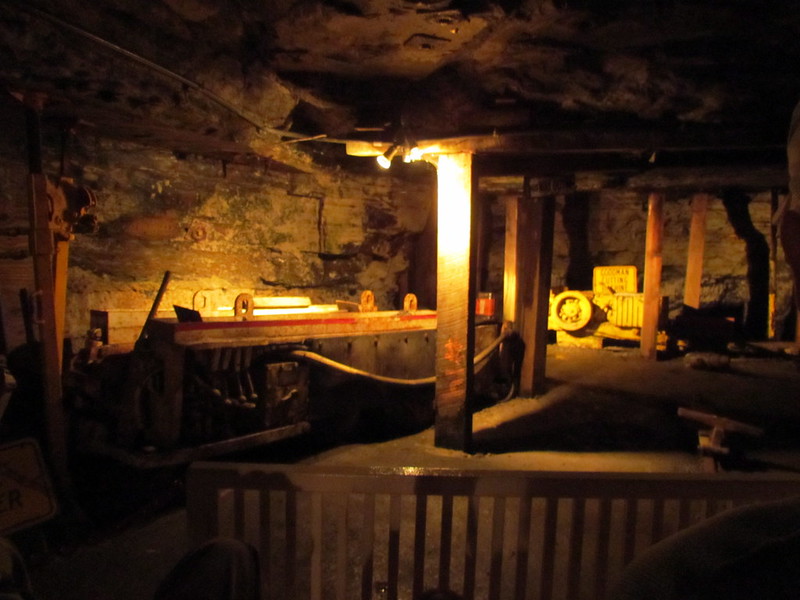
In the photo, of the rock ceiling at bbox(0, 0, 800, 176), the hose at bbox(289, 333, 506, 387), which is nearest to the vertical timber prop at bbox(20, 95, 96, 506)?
the rock ceiling at bbox(0, 0, 800, 176)

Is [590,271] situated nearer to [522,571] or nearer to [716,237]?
[716,237]

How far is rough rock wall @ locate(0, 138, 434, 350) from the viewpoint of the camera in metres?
5.70

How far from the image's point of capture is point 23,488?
2.95 m

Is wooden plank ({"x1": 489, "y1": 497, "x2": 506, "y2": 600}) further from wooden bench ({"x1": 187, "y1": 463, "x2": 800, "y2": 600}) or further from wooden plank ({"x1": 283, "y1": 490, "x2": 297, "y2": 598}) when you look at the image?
wooden plank ({"x1": 283, "y1": 490, "x2": 297, "y2": 598})

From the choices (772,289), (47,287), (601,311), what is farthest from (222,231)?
(772,289)

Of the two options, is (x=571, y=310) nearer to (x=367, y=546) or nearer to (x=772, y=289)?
(x=772, y=289)

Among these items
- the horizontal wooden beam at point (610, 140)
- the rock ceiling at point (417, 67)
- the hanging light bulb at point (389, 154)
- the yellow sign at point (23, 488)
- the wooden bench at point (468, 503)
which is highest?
the rock ceiling at point (417, 67)

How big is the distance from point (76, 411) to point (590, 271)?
1266cm

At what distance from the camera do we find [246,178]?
724 cm

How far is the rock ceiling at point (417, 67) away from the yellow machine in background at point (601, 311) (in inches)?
271

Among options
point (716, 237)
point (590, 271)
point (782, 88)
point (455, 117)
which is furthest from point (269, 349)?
point (716, 237)

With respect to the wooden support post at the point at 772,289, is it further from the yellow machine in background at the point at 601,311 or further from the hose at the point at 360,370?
the hose at the point at 360,370

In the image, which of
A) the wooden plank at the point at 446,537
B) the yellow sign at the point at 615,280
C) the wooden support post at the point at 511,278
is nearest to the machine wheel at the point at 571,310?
the yellow sign at the point at 615,280

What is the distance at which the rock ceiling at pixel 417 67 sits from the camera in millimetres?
3539
